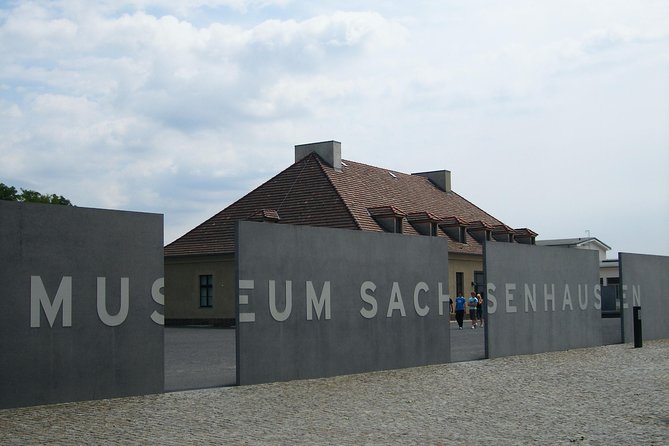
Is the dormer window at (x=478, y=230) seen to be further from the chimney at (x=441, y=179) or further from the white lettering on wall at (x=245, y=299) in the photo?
the white lettering on wall at (x=245, y=299)

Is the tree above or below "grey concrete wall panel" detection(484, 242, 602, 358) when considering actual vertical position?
above

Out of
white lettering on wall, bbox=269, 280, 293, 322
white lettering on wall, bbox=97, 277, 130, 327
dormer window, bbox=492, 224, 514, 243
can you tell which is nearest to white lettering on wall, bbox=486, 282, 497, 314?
white lettering on wall, bbox=269, 280, 293, 322

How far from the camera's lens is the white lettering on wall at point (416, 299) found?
1847cm

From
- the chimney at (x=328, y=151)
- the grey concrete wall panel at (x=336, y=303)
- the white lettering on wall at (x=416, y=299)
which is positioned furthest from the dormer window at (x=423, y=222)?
the white lettering on wall at (x=416, y=299)

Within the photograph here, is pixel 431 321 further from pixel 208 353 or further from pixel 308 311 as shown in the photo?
pixel 208 353

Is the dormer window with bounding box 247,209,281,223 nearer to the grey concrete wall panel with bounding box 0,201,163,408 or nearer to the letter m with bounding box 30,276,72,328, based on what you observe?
the grey concrete wall panel with bounding box 0,201,163,408

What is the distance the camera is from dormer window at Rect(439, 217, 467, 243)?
4916cm

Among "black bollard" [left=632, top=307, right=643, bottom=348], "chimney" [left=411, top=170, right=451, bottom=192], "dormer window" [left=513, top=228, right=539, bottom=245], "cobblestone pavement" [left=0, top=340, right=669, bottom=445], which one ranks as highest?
"chimney" [left=411, top=170, right=451, bottom=192]

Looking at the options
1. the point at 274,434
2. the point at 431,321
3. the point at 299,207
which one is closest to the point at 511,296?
the point at 431,321

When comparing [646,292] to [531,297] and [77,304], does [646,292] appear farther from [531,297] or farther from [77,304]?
[77,304]

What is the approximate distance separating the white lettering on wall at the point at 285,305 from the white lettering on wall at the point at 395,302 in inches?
114

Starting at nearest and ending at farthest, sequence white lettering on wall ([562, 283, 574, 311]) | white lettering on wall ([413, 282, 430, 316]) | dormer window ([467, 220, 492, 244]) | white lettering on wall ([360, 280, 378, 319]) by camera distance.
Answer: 1. white lettering on wall ([360, 280, 378, 319])
2. white lettering on wall ([413, 282, 430, 316])
3. white lettering on wall ([562, 283, 574, 311])
4. dormer window ([467, 220, 492, 244])

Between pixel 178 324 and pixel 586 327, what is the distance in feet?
81.2

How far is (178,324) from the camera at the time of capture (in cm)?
4428
